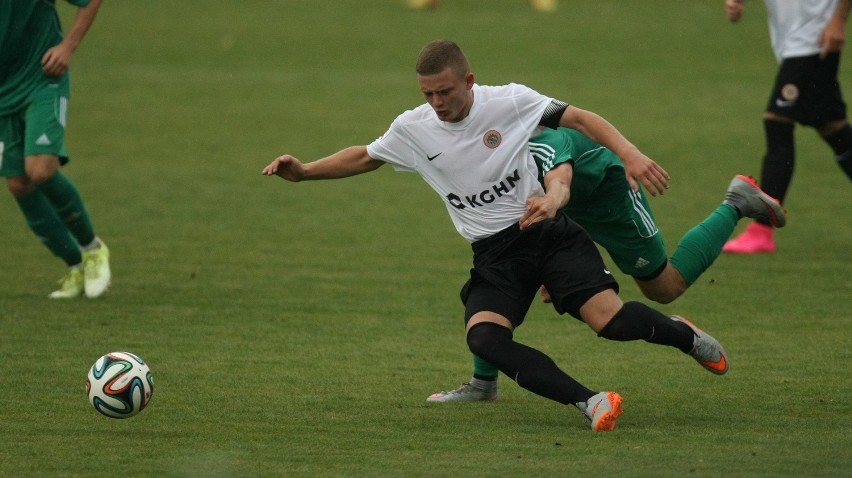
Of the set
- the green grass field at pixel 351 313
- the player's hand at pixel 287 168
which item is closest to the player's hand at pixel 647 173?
the green grass field at pixel 351 313

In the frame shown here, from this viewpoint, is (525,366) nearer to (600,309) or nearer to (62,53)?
(600,309)

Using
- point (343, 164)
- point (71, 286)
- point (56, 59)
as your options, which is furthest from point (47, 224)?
point (343, 164)

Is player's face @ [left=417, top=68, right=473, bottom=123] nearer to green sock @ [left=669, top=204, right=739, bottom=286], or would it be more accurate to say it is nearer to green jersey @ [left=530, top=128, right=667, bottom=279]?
green jersey @ [left=530, top=128, right=667, bottom=279]

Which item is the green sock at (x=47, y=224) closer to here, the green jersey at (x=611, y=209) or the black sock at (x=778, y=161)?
the green jersey at (x=611, y=209)

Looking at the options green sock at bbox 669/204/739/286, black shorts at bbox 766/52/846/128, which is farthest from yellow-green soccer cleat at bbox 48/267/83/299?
black shorts at bbox 766/52/846/128

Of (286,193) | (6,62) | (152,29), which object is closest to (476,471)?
(6,62)

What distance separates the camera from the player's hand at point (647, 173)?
594 cm

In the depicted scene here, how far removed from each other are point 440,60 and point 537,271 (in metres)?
1.07

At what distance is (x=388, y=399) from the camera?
6625 mm

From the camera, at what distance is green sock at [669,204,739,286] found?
7270 mm

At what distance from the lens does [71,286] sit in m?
9.19

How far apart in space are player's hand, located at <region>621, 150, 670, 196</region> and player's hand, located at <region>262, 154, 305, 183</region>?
151 centimetres

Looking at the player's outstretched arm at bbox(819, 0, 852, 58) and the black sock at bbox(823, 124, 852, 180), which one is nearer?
the player's outstretched arm at bbox(819, 0, 852, 58)

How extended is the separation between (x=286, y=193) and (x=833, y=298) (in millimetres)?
6054
